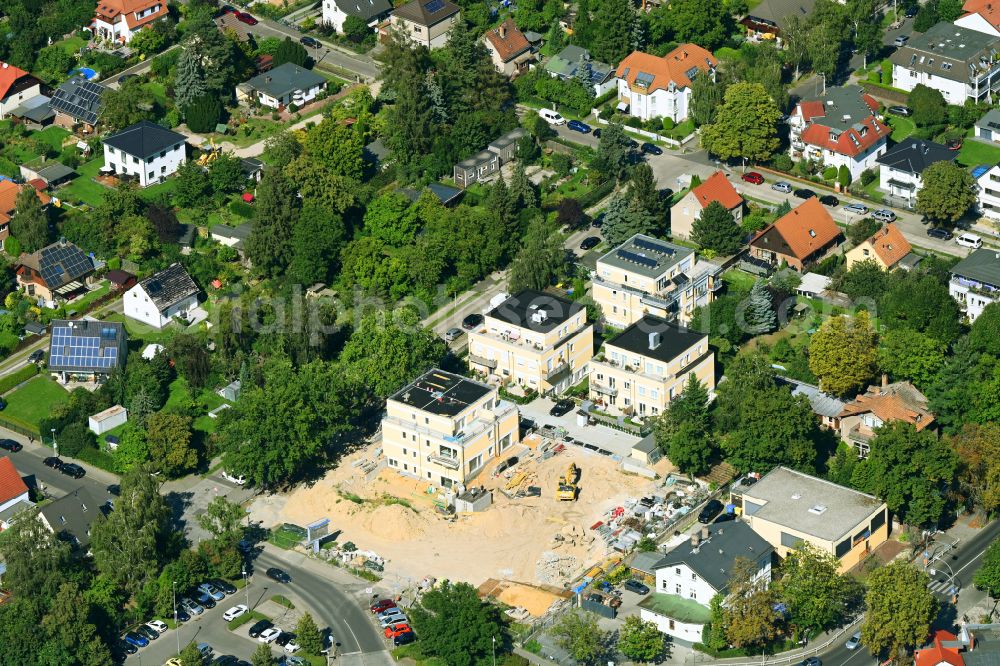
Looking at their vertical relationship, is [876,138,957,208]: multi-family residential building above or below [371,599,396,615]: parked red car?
above

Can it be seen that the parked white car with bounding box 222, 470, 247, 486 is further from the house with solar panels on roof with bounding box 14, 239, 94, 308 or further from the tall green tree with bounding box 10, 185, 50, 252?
the tall green tree with bounding box 10, 185, 50, 252

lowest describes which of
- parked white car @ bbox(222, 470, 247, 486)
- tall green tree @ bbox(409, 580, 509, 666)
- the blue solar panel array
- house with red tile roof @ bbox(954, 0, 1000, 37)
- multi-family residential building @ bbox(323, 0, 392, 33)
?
parked white car @ bbox(222, 470, 247, 486)

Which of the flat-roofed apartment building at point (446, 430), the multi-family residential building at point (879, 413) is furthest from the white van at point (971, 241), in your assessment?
the flat-roofed apartment building at point (446, 430)

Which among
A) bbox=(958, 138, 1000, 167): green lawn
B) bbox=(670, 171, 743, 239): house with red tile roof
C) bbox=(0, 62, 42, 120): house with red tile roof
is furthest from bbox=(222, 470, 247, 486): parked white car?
bbox=(958, 138, 1000, 167): green lawn

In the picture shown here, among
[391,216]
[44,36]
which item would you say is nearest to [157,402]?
[391,216]

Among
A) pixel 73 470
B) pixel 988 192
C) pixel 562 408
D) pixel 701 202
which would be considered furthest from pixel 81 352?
pixel 988 192

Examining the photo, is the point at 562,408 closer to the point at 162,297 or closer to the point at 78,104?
the point at 162,297

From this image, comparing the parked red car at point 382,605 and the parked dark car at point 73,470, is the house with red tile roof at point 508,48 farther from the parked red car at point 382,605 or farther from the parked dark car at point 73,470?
the parked red car at point 382,605
